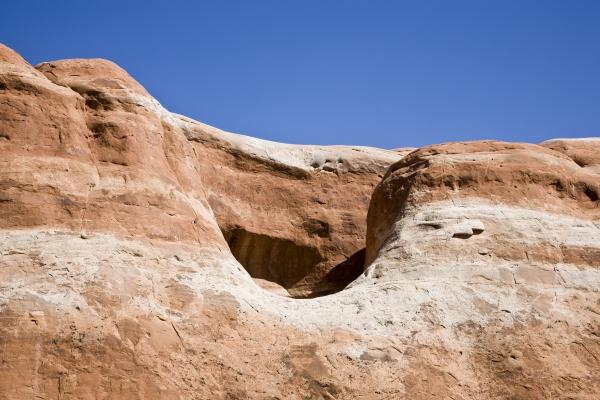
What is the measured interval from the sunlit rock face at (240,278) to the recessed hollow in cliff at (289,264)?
2648 mm

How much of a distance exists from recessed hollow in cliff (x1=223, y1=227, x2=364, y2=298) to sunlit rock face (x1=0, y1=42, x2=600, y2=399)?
104 inches

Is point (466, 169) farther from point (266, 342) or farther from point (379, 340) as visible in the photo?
point (266, 342)

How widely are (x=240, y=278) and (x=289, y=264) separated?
20.6 feet

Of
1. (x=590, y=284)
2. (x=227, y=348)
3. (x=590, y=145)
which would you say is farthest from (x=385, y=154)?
(x=227, y=348)

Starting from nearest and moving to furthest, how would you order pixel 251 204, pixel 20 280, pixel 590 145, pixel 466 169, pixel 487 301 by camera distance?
pixel 20 280
pixel 487 301
pixel 466 169
pixel 590 145
pixel 251 204

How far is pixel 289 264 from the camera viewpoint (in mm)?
16922

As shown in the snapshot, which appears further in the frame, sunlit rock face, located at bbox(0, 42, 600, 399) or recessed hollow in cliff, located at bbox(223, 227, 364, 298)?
recessed hollow in cliff, located at bbox(223, 227, 364, 298)

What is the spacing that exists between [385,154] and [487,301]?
872cm

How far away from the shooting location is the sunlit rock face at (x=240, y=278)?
28.0 ft

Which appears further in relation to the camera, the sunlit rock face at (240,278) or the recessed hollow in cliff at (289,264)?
the recessed hollow in cliff at (289,264)

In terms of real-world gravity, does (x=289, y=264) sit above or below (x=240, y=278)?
above

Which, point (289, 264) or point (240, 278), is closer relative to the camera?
point (240, 278)

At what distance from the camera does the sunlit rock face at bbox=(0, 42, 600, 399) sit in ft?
28.0

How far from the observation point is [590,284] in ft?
37.2
